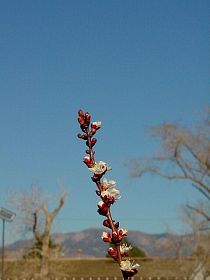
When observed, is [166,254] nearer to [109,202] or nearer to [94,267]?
[94,267]

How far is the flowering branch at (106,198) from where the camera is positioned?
1.91 meters

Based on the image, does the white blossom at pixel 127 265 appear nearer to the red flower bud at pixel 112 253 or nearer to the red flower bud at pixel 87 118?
the red flower bud at pixel 112 253

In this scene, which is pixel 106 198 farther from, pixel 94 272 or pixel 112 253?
pixel 94 272

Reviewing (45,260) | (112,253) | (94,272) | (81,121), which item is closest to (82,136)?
(81,121)

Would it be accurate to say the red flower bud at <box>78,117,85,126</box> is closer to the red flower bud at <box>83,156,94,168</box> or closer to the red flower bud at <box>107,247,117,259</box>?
the red flower bud at <box>83,156,94,168</box>

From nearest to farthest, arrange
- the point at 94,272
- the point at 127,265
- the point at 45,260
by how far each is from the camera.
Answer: the point at 127,265 → the point at 45,260 → the point at 94,272

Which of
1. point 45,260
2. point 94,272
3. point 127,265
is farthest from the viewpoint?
point 94,272

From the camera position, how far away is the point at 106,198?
6.48 ft

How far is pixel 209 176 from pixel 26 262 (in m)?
10.4

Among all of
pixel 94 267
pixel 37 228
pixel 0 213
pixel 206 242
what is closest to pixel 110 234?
pixel 0 213

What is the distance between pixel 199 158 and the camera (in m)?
35.2

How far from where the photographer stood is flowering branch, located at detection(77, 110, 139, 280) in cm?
191

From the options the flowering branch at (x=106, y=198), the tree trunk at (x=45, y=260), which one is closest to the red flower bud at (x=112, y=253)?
the flowering branch at (x=106, y=198)

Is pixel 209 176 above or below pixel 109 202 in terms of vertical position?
above
